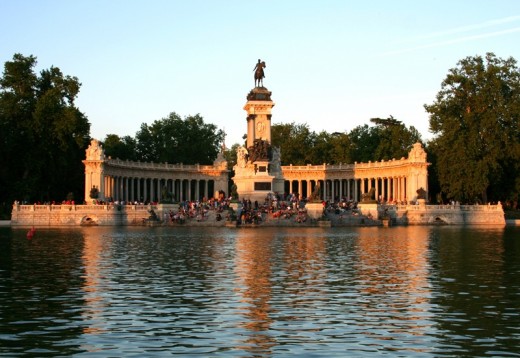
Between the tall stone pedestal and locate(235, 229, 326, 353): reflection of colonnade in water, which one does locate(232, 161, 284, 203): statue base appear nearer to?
the tall stone pedestal

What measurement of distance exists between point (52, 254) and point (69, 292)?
15457 millimetres

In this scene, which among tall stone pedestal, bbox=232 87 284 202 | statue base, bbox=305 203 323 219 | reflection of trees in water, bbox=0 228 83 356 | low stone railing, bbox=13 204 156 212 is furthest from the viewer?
tall stone pedestal, bbox=232 87 284 202

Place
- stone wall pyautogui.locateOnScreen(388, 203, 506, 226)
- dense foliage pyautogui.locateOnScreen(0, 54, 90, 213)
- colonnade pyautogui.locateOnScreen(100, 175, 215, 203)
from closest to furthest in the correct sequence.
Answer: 1. stone wall pyautogui.locateOnScreen(388, 203, 506, 226)
2. dense foliage pyautogui.locateOnScreen(0, 54, 90, 213)
3. colonnade pyautogui.locateOnScreen(100, 175, 215, 203)

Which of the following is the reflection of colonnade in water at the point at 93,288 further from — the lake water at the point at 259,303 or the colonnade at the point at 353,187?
the colonnade at the point at 353,187

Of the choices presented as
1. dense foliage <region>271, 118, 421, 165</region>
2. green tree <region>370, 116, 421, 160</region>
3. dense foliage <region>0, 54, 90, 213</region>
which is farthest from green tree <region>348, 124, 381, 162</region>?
dense foliage <region>0, 54, 90, 213</region>

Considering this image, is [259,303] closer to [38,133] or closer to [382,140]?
[38,133]

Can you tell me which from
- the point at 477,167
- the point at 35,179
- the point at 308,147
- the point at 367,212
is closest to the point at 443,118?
the point at 477,167

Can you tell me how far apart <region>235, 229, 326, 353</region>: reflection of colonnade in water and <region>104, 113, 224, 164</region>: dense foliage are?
90227 millimetres

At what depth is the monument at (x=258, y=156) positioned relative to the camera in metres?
98.2

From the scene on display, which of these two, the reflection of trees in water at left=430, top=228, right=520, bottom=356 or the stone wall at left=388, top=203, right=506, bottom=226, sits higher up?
the stone wall at left=388, top=203, right=506, bottom=226

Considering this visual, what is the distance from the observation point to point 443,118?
103 m

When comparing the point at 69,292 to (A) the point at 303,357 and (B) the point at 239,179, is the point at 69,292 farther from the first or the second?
(B) the point at 239,179

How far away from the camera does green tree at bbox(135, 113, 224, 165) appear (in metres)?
137

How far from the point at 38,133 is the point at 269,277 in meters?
74.1
